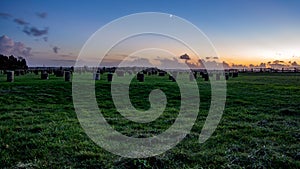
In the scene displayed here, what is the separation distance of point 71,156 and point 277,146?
6228mm

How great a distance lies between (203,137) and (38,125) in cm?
644

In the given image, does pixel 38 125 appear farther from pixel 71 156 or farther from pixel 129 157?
pixel 129 157

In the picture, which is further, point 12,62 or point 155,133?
point 12,62

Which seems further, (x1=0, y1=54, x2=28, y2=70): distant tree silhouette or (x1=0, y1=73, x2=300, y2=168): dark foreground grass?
(x1=0, y1=54, x2=28, y2=70): distant tree silhouette

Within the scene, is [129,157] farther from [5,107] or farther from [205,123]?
[5,107]

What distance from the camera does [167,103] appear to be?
1898 cm

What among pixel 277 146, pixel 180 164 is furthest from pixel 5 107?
pixel 277 146

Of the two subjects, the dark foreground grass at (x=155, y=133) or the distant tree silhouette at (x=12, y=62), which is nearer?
the dark foreground grass at (x=155, y=133)

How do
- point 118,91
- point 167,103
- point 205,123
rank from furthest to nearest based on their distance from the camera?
point 118,91 → point 167,103 → point 205,123

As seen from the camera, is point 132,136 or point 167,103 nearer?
point 132,136

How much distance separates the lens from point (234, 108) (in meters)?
16.6

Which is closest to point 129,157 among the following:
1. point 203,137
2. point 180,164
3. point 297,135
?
point 180,164

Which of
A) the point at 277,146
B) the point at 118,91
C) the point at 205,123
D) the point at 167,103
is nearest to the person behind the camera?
the point at 277,146

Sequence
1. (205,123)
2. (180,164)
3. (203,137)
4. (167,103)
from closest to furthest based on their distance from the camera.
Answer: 1. (180,164)
2. (203,137)
3. (205,123)
4. (167,103)
